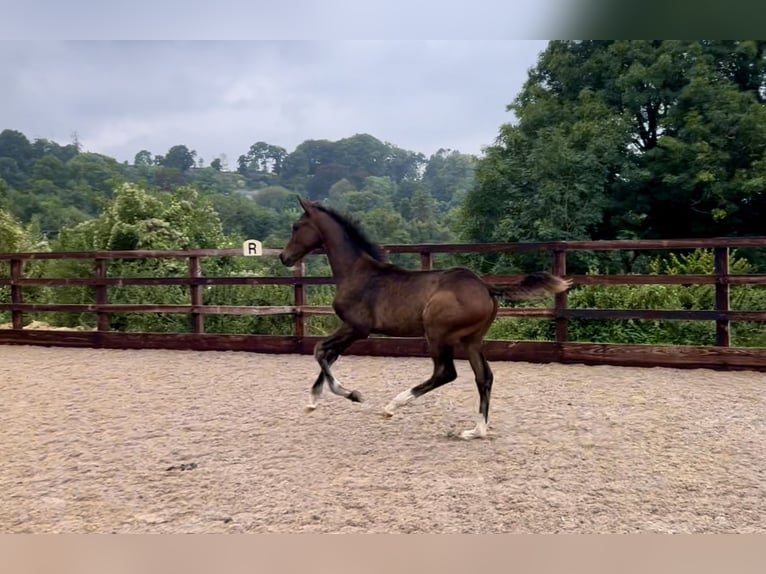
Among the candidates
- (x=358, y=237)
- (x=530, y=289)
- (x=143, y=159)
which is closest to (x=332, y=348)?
(x=358, y=237)

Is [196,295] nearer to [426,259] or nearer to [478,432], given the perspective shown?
[426,259]

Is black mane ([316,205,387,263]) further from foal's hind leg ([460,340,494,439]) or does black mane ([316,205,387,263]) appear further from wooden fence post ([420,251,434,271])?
wooden fence post ([420,251,434,271])

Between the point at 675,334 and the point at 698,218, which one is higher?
the point at 698,218

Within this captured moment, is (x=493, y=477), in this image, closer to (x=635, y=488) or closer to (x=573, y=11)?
(x=635, y=488)

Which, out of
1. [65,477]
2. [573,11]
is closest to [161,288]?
[65,477]

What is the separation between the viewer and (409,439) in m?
3.51

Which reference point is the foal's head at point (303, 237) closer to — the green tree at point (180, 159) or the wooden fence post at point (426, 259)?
the wooden fence post at point (426, 259)

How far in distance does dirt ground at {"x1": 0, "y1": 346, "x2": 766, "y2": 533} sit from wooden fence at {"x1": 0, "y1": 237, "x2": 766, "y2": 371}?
10.7 inches

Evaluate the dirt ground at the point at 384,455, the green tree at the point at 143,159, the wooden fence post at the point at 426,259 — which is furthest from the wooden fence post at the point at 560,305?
the green tree at the point at 143,159

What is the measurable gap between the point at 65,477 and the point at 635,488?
2.62 metres

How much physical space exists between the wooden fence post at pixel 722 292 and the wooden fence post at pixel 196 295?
5461mm

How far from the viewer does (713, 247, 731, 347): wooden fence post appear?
5.49 m

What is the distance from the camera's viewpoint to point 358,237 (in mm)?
4086

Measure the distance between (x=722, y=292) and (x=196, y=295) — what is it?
5570mm
